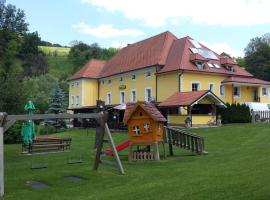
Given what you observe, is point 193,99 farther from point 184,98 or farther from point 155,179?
point 155,179

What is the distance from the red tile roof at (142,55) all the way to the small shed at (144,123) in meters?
26.6

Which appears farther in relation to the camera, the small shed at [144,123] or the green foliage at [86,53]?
the green foliage at [86,53]

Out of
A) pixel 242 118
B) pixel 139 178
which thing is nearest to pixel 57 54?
pixel 242 118

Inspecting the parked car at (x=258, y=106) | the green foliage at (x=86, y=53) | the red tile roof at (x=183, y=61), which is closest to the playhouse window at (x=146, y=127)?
the red tile roof at (x=183, y=61)

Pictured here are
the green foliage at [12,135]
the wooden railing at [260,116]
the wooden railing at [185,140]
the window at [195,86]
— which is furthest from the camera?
the window at [195,86]

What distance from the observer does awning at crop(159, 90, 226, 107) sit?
32.9m

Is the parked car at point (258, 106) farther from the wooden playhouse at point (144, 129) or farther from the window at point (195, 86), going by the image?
the wooden playhouse at point (144, 129)

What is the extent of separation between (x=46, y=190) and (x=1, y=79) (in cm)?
1138

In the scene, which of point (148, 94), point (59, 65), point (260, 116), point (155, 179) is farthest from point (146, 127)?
point (59, 65)

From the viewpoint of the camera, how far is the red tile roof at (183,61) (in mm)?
39594

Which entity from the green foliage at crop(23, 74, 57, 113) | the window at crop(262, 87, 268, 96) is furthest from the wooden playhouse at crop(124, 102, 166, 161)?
the green foliage at crop(23, 74, 57, 113)

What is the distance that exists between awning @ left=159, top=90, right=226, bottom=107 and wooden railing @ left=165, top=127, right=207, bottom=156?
15.2 metres

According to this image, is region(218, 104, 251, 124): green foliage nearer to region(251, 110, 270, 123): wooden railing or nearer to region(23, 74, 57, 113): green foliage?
region(251, 110, 270, 123): wooden railing

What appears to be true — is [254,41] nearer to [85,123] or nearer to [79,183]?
[85,123]
